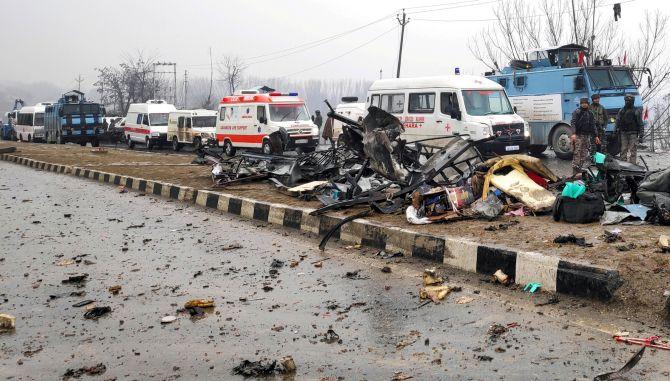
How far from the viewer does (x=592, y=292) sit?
402cm

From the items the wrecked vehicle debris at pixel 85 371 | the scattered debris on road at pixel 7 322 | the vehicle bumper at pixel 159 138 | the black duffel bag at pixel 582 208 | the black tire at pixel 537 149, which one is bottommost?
the scattered debris on road at pixel 7 322

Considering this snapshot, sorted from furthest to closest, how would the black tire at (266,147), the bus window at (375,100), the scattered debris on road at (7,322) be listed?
the black tire at (266,147) → the bus window at (375,100) → the scattered debris on road at (7,322)

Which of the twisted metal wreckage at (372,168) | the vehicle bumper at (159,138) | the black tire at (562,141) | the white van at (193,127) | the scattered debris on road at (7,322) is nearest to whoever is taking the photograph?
the scattered debris on road at (7,322)

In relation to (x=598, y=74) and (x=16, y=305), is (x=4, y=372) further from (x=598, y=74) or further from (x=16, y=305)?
(x=598, y=74)

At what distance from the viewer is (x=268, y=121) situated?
68.8 ft

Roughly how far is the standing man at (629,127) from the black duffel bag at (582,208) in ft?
27.7

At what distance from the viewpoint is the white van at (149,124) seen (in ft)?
94.0

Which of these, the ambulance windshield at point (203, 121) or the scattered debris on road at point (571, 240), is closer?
the scattered debris on road at point (571, 240)

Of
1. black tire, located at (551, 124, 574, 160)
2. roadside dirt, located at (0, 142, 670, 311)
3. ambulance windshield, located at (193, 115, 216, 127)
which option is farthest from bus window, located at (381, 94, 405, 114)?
ambulance windshield, located at (193, 115, 216, 127)

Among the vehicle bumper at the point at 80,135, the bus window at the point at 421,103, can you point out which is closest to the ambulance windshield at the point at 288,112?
the bus window at the point at 421,103

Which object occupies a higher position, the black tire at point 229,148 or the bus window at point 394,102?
the bus window at point 394,102

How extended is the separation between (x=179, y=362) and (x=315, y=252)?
2.81m

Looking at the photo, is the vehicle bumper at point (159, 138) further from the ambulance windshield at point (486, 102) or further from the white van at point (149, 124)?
the ambulance windshield at point (486, 102)

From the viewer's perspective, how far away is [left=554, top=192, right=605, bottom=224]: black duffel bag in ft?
18.6
